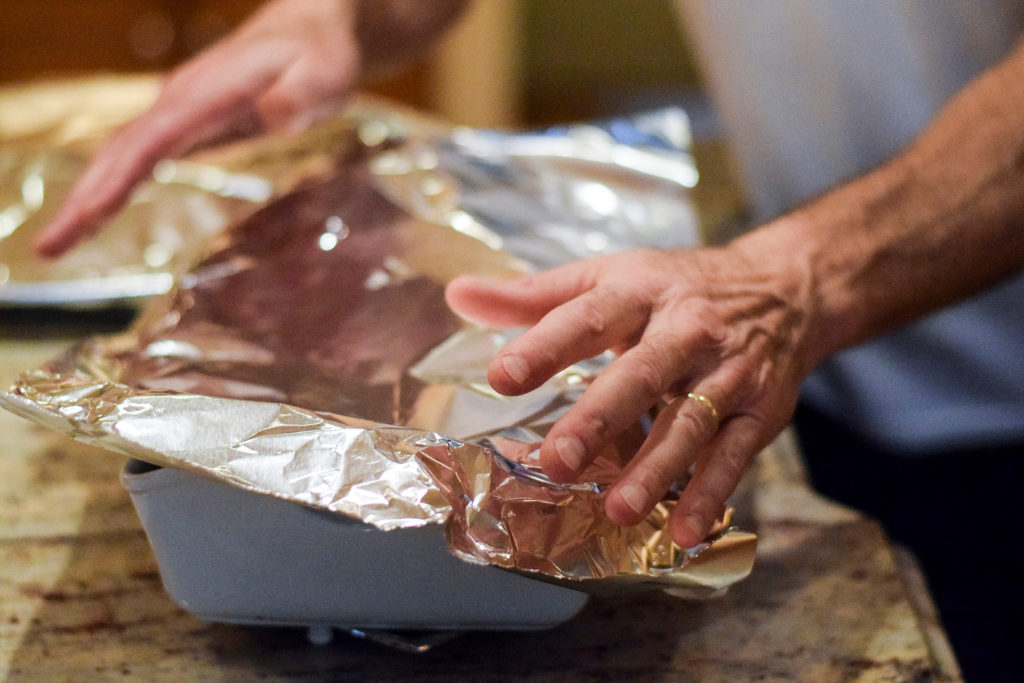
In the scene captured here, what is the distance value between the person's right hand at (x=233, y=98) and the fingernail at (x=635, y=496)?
50 centimetres

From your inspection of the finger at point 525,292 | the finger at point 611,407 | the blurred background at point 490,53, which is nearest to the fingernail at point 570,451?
the finger at point 611,407

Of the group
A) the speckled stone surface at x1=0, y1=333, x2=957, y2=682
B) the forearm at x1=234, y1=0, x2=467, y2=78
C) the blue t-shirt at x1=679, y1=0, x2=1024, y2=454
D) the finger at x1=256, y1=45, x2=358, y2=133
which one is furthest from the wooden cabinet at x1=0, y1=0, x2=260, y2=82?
the speckled stone surface at x1=0, y1=333, x2=957, y2=682

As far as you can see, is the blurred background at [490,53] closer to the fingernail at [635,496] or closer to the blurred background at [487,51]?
the blurred background at [487,51]

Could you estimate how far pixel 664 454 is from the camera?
1.25 feet

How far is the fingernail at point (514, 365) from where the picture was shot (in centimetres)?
38

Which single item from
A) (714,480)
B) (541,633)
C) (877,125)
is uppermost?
(877,125)

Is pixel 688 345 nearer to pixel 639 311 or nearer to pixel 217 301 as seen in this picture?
pixel 639 311

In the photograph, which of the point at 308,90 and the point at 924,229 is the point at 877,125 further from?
the point at 308,90

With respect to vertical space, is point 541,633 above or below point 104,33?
below

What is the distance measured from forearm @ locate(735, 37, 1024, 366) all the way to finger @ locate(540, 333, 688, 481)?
0.48 ft

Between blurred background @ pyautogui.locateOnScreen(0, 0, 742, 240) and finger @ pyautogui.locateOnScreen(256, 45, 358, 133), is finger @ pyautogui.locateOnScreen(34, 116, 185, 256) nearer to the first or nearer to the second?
finger @ pyautogui.locateOnScreen(256, 45, 358, 133)

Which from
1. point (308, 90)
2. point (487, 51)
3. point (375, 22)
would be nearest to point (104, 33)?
point (487, 51)

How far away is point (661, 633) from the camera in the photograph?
454mm

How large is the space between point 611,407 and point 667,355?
5 centimetres
